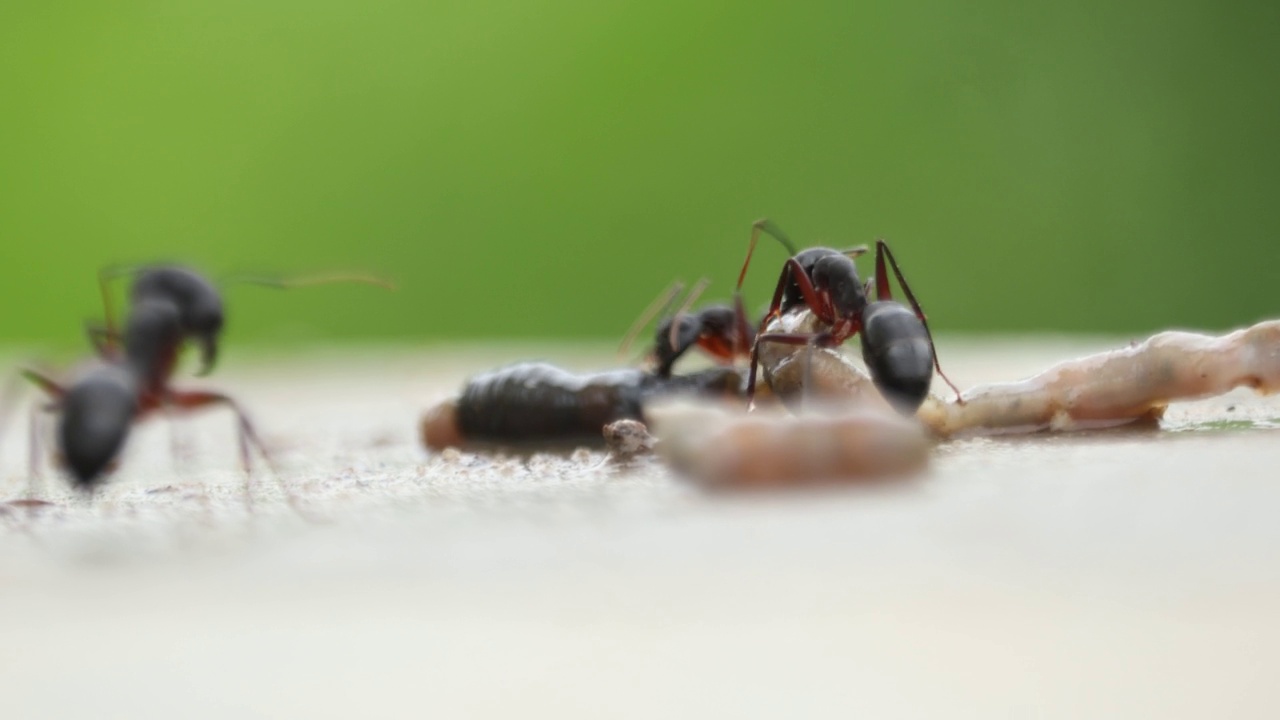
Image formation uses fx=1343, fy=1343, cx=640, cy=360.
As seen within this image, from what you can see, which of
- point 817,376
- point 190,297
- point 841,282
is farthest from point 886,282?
point 190,297

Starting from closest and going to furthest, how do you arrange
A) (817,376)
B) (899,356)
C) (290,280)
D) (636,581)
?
(636,581) < (899,356) < (817,376) < (290,280)

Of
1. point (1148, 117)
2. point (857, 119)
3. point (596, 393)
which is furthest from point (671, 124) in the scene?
point (596, 393)

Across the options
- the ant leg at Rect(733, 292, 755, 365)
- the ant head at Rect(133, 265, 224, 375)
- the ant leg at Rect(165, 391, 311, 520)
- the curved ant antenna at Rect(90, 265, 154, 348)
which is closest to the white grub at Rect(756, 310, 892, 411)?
the ant leg at Rect(733, 292, 755, 365)

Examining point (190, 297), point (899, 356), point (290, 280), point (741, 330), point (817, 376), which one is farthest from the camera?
point (741, 330)

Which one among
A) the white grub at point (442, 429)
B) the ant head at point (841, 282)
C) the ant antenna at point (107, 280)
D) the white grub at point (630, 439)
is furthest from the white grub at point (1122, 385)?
the ant antenna at point (107, 280)

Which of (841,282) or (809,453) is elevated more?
(841,282)

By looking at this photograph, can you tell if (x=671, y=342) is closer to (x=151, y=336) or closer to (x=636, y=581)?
(x=151, y=336)

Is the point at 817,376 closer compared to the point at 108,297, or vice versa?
the point at 817,376

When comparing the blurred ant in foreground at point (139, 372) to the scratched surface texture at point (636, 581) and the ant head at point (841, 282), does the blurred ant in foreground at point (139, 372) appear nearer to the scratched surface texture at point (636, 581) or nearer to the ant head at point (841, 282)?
the scratched surface texture at point (636, 581)
